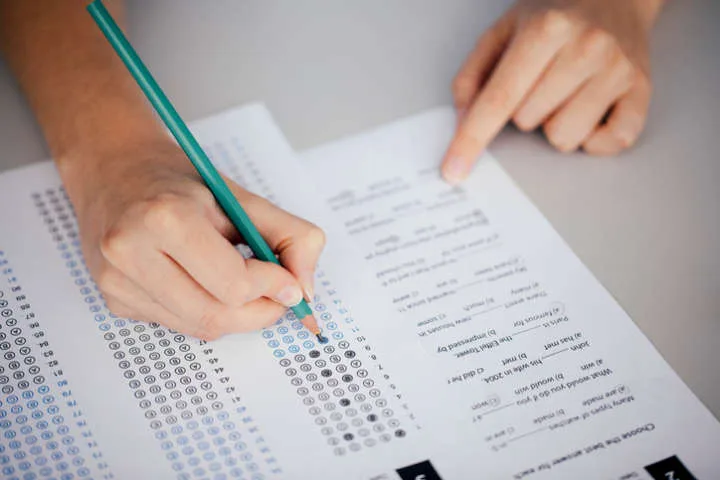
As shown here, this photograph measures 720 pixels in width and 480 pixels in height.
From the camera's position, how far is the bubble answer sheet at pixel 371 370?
599 mm

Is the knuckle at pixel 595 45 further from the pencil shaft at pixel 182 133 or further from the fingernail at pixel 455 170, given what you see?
the pencil shaft at pixel 182 133

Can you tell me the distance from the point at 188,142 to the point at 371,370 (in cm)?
24

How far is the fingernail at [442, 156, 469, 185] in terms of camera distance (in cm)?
81

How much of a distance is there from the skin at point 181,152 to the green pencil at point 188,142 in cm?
2

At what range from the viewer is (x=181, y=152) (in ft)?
2.41

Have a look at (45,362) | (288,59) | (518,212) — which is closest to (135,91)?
(288,59)

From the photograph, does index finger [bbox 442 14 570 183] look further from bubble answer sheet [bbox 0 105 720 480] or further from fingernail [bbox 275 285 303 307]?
fingernail [bbox 275 285 303 307]

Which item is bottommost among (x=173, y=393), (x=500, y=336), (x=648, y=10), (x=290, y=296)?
(x=173, y=393)

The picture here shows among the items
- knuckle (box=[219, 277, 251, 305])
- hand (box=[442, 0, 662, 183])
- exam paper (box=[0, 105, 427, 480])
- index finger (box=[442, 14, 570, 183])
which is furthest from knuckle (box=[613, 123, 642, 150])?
knuckle (box=[219, 277, 251, 305])

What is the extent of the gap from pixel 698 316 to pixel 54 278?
1.93 feet

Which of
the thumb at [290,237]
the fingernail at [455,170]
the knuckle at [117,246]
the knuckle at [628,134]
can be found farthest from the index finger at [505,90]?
the knuckle at [117,246]

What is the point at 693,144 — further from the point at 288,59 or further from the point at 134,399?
the point at 134,399

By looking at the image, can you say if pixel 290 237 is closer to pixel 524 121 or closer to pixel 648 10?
pixel 524 121

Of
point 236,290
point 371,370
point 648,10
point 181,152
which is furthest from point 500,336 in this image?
point 648,10
